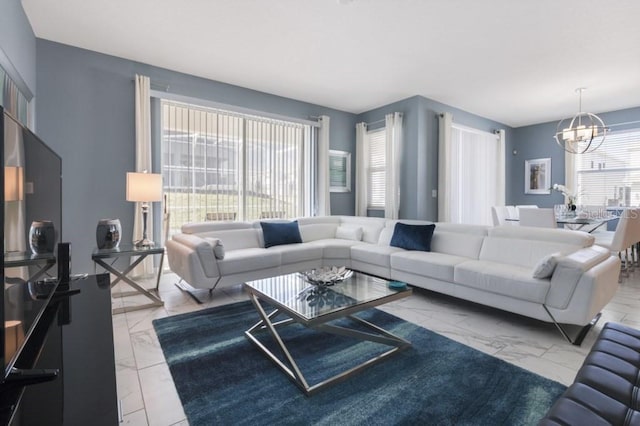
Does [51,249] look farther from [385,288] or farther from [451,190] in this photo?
[451,190]

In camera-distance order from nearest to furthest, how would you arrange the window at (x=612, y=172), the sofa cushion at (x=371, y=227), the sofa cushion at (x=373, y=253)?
the sofa cushion at (x=373, y=253) < the sofa cushion at (x=371, y=227) < the window at (x=612, y=172)

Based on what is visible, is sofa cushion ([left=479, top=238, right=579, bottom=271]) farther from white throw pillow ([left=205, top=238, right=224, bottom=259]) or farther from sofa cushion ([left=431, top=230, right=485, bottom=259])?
white throw pillow ([left=205, top=238, right=224, bottom=259])

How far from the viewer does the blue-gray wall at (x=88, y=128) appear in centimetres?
343

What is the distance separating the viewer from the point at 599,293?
231 cm

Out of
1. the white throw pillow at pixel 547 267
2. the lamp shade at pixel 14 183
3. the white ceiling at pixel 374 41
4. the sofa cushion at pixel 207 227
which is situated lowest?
the white throw pillow at pixel 547 267

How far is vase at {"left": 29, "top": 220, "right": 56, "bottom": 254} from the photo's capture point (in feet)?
4.01

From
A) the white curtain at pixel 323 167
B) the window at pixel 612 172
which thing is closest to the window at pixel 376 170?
the white curtain at pixel 323 167

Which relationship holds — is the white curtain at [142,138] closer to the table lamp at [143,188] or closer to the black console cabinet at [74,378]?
the table lamp at [143,188]

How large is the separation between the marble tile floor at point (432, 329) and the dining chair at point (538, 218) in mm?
1030

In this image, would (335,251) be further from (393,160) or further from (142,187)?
(142,187)

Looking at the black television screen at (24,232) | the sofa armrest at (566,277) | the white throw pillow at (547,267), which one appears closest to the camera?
the black television screen at (24,232)

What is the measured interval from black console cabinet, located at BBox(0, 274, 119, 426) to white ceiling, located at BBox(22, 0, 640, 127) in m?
2.60

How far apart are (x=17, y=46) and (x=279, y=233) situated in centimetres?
301

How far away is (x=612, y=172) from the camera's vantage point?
5.90m
